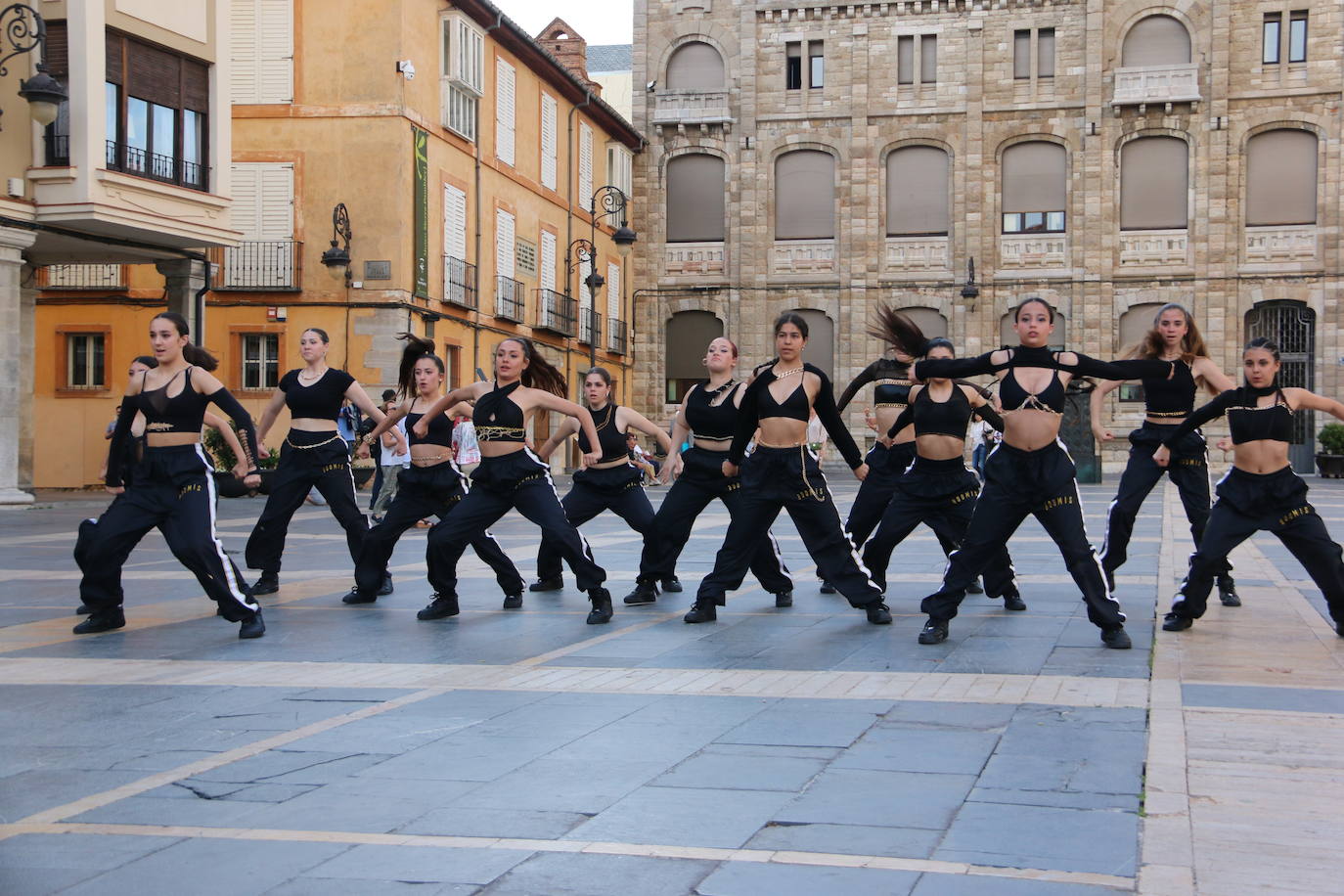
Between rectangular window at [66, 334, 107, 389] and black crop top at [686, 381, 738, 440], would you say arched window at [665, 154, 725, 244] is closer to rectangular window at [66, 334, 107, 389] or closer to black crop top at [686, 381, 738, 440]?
rectangular window at [66, 334, 107, 389]

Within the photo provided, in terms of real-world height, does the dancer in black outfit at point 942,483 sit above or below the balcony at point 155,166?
below

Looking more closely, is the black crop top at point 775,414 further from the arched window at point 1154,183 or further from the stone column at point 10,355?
the arched window at point 1154,183

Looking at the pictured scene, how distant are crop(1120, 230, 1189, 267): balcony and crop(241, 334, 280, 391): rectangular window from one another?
79.9 feet

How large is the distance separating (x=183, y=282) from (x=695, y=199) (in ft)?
76.2

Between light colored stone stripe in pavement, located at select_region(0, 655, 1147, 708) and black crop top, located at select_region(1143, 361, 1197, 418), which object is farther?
black crop top, located at select_region(1143, 361, 1197, 418)

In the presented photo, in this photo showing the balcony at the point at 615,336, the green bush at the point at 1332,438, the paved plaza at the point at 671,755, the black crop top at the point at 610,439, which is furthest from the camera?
the balcony at the point at 615,336

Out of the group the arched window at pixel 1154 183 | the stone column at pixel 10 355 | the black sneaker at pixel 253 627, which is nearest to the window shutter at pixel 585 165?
the arched window at pixel 1154 183

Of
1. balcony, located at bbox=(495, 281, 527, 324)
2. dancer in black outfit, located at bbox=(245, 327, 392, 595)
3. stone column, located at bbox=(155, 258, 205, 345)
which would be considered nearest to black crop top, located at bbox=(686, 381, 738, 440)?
dancer in black outfit, located at bbox=(245, 327, 392, 595)

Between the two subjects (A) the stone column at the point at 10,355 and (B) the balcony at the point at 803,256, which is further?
(B) the balcony at the point at 803,256

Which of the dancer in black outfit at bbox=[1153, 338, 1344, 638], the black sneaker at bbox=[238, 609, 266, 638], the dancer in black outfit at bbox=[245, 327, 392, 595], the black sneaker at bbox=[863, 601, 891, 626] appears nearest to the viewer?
the dancer in black outfit at bbox=[1153, 338, 1344, 638]

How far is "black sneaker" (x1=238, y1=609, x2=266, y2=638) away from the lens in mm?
9133

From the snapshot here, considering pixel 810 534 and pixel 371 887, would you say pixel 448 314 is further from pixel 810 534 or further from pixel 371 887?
pixel 371 887

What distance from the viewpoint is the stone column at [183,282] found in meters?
25.8

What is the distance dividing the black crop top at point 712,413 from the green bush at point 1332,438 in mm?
33789
